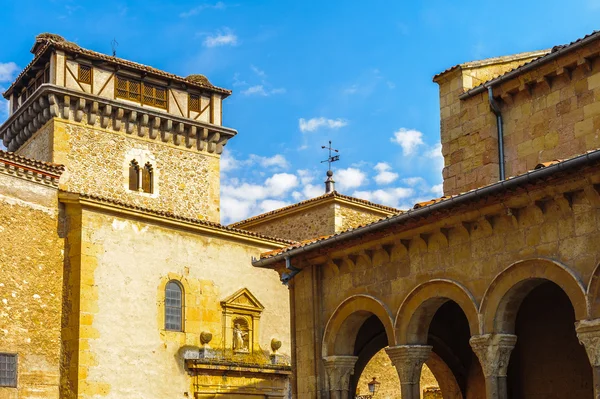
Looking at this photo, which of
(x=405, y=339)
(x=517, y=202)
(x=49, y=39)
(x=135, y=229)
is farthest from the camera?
(x=49, y=39)

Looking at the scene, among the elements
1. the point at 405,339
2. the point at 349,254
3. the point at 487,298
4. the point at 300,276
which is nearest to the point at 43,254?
the point at 300,276

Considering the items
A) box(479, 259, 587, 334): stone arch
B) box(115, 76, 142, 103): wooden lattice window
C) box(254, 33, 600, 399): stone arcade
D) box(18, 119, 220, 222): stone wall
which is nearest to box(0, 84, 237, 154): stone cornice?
box(18, 119, 220, 222): stone wall

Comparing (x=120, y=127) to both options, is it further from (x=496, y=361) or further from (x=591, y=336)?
(x=591, y=336)

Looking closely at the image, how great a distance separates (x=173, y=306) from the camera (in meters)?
22.1

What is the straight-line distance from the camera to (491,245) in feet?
39.7

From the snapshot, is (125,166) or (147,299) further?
(125,166)

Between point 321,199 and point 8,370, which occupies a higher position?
point 321,199

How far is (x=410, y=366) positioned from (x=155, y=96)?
55.5 feet

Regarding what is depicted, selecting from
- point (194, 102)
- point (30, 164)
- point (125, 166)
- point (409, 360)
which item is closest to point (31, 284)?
point (30, 164)

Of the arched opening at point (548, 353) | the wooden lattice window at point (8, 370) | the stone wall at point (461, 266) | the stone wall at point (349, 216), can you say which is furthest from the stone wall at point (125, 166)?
the arched opening at point (548, 353)

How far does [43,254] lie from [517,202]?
1226 cm

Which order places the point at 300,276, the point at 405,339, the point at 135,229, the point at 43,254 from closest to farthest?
1. the point at 405,339
2. the point at 300,276
3. the point at 43,254
4. the point at 135,229

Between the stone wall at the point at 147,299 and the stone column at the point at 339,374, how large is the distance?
7.23 m

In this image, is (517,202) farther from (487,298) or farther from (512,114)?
(512,114)
